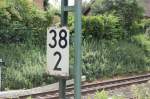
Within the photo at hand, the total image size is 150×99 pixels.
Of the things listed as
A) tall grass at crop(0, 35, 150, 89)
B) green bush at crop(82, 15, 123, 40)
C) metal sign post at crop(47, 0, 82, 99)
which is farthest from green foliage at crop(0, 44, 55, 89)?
metal sign post at crop(47, 0, 82, 99)

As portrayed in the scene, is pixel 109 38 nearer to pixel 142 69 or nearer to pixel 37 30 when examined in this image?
pixel 142 69

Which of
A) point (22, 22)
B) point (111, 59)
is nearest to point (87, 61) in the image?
point (111, 59)

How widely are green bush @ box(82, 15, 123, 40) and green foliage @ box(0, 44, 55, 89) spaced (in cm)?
418

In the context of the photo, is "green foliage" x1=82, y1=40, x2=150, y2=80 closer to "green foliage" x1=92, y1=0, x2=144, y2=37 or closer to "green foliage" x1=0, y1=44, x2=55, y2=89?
"green foliage" x1=92, y1=0, x2=144, y2=37

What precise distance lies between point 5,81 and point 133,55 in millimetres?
10382

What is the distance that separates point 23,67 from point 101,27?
699cm

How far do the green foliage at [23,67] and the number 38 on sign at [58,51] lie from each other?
1275cm

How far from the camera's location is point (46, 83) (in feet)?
63.6

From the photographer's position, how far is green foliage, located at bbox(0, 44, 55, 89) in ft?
59.8

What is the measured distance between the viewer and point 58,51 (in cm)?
519

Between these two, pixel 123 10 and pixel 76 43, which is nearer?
pixel 76 43

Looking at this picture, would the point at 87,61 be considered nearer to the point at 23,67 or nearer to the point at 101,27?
the point at 101,27

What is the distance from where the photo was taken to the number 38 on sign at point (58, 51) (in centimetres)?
512

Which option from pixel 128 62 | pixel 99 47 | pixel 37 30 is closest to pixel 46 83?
pixel 37 30
